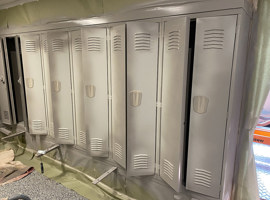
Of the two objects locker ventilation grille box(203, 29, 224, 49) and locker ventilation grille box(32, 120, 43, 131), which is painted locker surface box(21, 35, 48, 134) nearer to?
locker ventilation grille box(32, 120, 43, 131)

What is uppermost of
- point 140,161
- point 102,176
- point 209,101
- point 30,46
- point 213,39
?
point 30,46

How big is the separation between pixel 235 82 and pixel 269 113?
1.45m

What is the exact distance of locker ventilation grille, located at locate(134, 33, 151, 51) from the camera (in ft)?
5.77

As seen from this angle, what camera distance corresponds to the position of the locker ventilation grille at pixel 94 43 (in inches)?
82.0

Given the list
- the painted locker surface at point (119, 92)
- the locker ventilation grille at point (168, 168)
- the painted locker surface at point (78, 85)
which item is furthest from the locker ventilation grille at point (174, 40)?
the painted locker surface at point (78, 85)

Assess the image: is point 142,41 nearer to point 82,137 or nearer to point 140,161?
point 140,161

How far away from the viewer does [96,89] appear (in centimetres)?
222

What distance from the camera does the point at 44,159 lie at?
10.3ft

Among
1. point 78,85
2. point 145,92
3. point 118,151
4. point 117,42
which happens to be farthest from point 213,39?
point 78,85

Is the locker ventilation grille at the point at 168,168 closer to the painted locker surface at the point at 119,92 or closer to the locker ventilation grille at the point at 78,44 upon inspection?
the painted locker surface at the point at 119,92

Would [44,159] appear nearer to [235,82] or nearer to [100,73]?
[100,73]

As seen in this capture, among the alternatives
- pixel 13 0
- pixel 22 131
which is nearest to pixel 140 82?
pixel 13 0

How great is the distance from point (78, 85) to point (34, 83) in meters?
0.90

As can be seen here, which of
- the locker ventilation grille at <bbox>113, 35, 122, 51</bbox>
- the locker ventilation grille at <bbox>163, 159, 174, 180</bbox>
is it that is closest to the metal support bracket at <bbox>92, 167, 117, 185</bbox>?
the locker ventilation grille at <bbox>163, 159, 174, 180</bbox>
